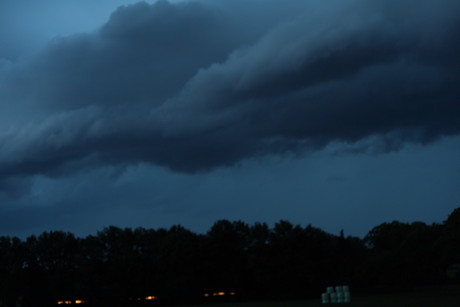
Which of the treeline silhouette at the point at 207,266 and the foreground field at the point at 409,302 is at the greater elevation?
the treeline silhouette at the point at 207,266

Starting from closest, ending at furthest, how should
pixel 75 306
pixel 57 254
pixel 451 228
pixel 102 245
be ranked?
pixel 451 228, pixel 75 306, pixel 102 245, pixel 57 254

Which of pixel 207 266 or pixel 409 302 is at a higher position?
pixel 207 266

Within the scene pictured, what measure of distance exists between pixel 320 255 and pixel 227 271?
50.3ft

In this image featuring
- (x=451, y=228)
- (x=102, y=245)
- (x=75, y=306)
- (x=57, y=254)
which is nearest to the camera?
(x=451, y=228)

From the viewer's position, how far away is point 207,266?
320ft

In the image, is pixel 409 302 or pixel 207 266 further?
pixel 207 266

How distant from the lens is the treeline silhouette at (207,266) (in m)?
96.0

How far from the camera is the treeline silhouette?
315 ft

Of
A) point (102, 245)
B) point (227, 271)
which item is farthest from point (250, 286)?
point (102, 245)

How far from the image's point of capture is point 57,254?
368 feet

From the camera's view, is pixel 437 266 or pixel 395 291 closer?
pixel 395 291

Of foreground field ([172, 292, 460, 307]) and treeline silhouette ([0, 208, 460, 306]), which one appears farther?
treeline silhouette ([0, 208, 460, 306])

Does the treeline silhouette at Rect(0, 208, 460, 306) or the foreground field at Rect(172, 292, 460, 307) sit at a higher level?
the treeline silhouette at Rect(0, 208, 460, 306)

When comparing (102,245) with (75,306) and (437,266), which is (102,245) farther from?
(437,266)
